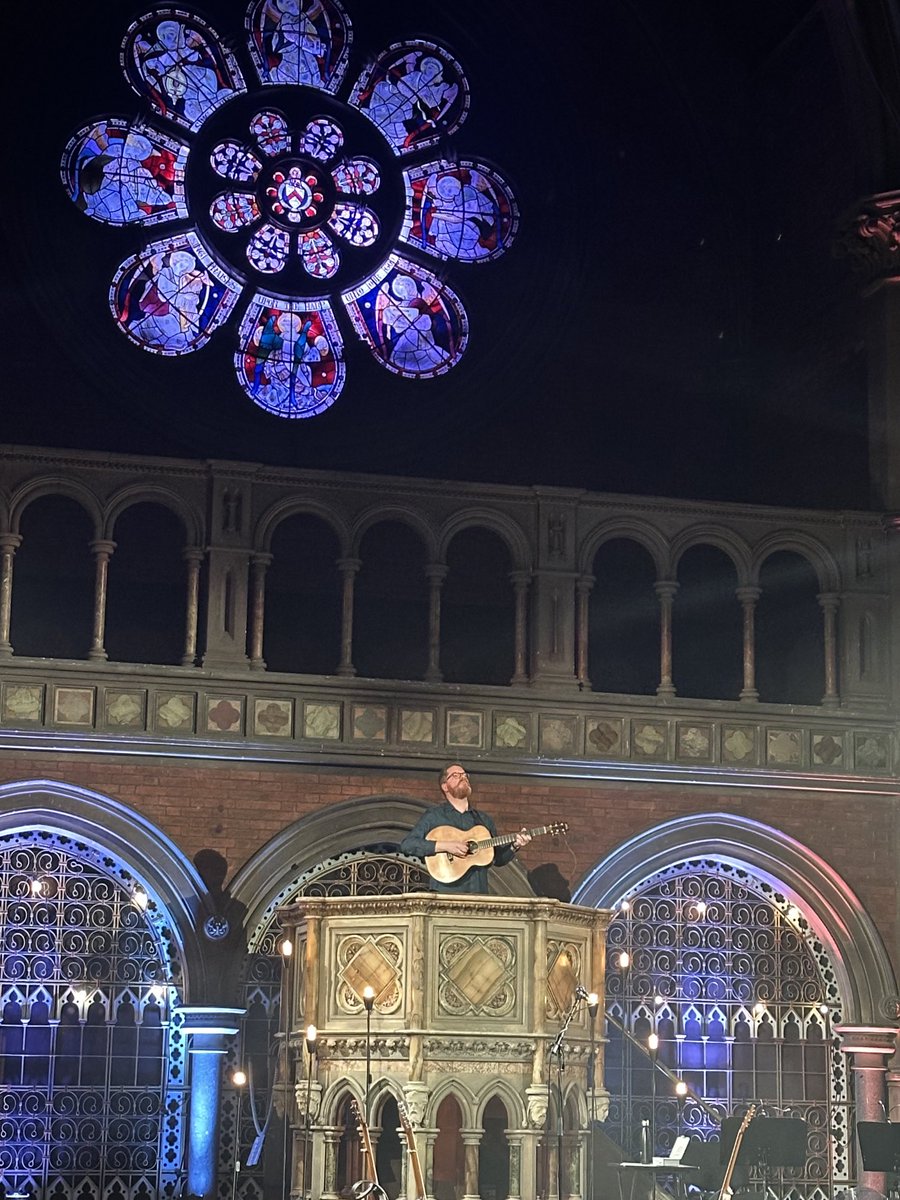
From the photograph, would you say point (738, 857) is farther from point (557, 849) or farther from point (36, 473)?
point (36, 473)

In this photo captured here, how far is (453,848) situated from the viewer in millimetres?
14281

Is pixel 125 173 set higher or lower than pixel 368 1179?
higher

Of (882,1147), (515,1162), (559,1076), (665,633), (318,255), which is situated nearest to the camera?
(515,1162)

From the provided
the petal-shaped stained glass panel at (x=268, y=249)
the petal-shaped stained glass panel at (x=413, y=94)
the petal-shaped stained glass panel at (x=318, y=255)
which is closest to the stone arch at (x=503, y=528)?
the petal-shaped stained glass panel at (x=318, y=255)

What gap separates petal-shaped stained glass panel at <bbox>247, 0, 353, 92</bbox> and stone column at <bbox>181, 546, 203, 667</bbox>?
6.56 metres

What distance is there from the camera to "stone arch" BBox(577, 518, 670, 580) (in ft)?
65.1

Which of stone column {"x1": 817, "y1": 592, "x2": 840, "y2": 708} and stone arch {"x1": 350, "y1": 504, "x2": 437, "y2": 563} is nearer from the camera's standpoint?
stone arch {"x1": 350, "y1": 504, "x2": 437, "y2": 563}

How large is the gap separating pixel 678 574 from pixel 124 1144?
25.9 ft

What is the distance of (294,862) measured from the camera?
18562mm

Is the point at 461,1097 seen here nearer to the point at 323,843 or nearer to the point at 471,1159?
the point at 471,1159

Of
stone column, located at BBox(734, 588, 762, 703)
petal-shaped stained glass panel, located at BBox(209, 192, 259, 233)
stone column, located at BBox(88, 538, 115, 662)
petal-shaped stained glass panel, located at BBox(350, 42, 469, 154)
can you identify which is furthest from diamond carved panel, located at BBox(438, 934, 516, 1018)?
petal-shaped stained glass panel, located at BBox(350, 42, 469, 154)

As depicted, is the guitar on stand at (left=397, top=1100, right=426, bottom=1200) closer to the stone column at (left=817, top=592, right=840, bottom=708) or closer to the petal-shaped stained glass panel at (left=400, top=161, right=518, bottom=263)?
the stone column at (left=817, top=592, right=840, bottom=708)

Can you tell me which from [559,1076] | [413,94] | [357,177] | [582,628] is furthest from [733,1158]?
[413,94]

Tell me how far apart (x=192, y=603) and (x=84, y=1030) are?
3658 mm
